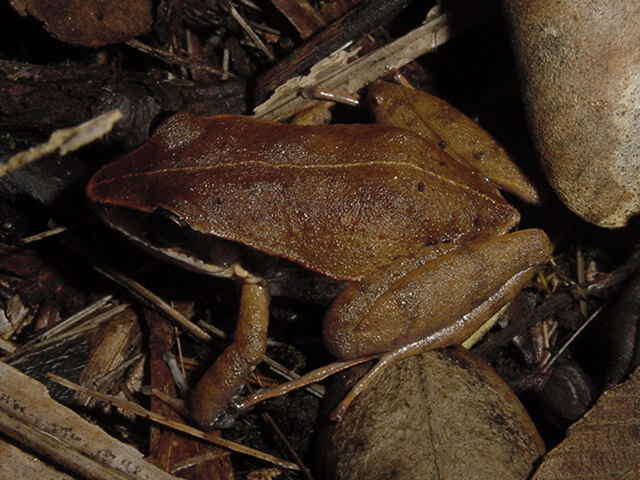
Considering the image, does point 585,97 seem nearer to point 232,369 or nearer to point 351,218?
point 351,218

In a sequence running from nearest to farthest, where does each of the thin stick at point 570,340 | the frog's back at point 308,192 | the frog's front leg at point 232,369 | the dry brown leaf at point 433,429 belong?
the dry brown leaf at point 433,429 → the frog's back at point 308,192 → the frog's front leg at point 232,369 → the thin stick at point 570,340

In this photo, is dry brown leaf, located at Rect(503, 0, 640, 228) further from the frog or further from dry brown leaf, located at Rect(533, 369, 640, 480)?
dry brown leaf, located at Rect(533, 369, 640, 480)

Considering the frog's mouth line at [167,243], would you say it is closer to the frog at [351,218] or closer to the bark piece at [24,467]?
the frog at [351,218]

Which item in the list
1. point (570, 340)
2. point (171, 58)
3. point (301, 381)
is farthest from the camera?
point (171, 58)

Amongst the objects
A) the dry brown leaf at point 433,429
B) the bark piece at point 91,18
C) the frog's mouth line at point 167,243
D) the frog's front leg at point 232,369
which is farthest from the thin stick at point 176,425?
the bark piece at point 91,18

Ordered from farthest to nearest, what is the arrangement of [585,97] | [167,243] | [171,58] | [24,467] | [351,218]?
[171,58], [167,243], [351,218], [585,97], [24,467]

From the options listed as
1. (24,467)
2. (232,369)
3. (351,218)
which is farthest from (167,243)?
(24,467)

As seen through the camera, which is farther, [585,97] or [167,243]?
[167,243]

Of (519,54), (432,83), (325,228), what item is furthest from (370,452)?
(432,83)

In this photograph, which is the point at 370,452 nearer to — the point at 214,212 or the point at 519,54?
the point at 214,212
